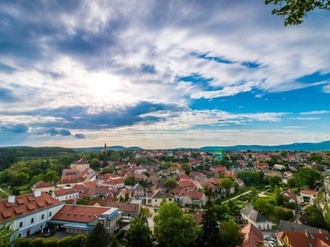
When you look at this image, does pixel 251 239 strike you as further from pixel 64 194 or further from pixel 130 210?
pixel 64 194

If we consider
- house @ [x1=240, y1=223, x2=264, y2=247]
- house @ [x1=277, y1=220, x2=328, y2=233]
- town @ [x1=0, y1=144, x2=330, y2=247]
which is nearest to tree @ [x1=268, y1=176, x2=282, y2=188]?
town @ [x1=0, y1=144, x2=330, y2=247]

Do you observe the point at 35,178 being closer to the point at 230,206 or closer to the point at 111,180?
the point at 111,180

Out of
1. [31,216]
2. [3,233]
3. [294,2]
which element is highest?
[294,2]

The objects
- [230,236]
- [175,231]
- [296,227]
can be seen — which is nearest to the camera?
[175,231]

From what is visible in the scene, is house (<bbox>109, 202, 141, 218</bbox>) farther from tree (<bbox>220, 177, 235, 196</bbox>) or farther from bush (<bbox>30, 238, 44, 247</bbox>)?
tree (<bbox>220, 177, 235, 196</bbox>)

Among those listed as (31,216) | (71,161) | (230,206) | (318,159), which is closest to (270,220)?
(230,206)

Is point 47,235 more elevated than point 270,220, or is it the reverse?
point 47,235

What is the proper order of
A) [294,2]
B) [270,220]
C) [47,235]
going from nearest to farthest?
[294,2] < [47,235] < [270,220]

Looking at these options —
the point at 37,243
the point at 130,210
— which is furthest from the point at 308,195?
the point at 37,243
